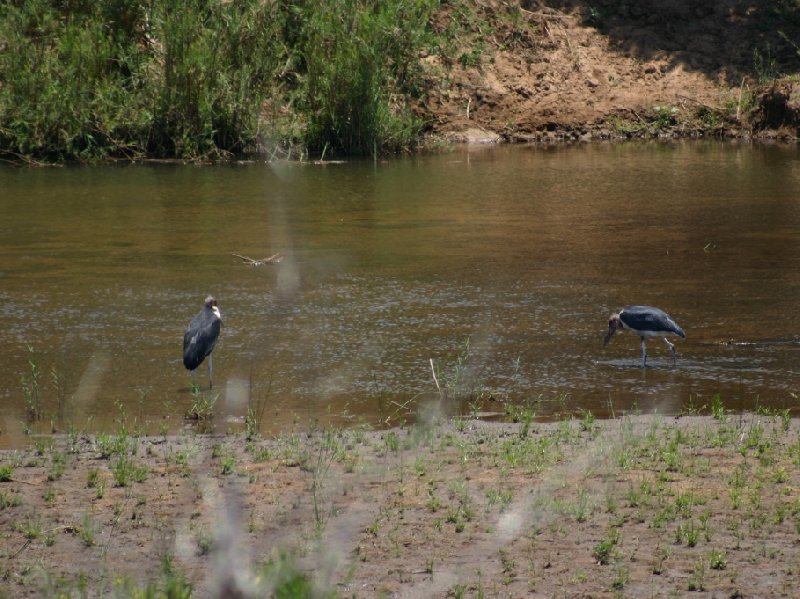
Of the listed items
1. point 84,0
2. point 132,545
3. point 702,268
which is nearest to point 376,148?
point 84,0

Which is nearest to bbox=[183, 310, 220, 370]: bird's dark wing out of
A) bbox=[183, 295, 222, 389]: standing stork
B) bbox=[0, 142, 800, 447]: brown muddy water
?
bbox=[183, 295, 222, 389]: standing stork

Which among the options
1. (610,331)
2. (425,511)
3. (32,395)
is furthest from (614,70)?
(425,511)

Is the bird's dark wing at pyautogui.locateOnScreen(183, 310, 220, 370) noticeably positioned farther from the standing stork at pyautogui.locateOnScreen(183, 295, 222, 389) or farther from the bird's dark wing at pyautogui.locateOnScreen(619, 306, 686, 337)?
the bird's dark wing at pyautogui.locateOnScreen(619, 306, 686, 337)

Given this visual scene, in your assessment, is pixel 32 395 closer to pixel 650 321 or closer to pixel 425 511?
pixel 425 511

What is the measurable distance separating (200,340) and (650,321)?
10.2ft

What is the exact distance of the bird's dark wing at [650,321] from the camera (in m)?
9.11

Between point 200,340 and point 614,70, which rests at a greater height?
point 614,70

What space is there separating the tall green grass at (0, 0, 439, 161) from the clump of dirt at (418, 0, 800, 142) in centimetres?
210

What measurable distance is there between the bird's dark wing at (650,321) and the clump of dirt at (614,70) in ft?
44.6

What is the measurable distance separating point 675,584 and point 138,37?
60.1 ft

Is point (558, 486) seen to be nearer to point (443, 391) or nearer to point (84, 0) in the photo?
point (443, 391)

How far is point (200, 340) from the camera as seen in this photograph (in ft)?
27.7

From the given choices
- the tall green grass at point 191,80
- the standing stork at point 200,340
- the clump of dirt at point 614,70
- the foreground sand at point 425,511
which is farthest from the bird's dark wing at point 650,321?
the clump of dirt at point 614,70

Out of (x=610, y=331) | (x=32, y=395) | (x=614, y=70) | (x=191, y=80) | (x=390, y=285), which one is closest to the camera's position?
(x=32, y=395)
